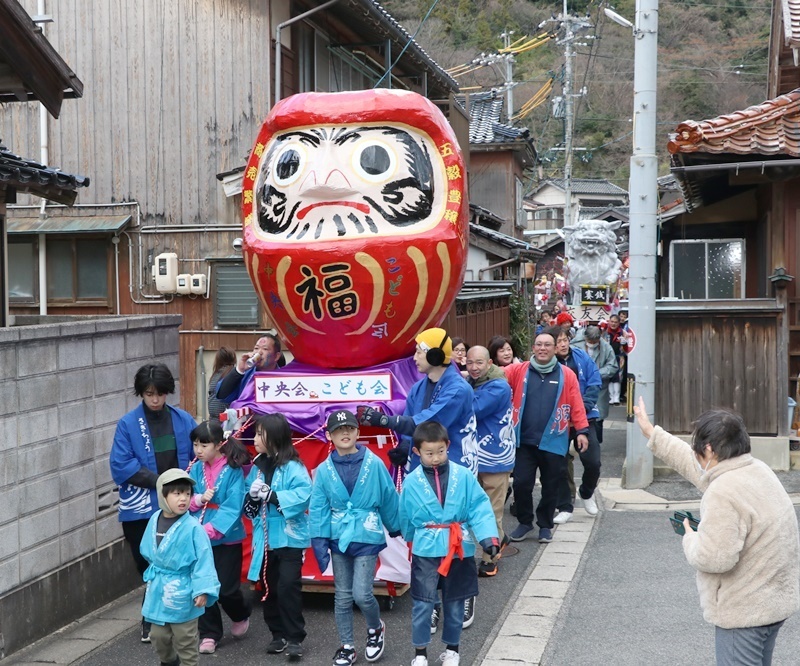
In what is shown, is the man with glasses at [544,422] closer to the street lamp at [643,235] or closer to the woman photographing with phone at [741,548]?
the street lamp at [643,235]

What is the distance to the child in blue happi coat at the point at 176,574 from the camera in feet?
16.2

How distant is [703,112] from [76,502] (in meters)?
38.4

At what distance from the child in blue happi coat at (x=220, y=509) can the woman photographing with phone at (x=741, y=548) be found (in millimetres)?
2902

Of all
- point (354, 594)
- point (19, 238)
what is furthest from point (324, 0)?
point (354, 594)

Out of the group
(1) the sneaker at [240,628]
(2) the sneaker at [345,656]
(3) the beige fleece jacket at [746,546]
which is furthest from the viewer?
(1) the sneaker at [240,628]

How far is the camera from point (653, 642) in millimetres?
5898

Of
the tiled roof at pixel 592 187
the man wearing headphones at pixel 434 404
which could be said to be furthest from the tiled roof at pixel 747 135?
the tiled roof at pixel 592 187

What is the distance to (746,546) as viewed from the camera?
391 cm

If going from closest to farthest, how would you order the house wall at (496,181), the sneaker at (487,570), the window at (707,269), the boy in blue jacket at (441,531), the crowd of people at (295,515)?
the crowd of people at (295,515)
the boy in blue jacket at (441,531)
the sneaker at (487,570)
the window at (707,269)
the house wall at (496,181)

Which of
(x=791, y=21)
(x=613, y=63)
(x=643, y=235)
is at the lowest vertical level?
(x=643, y=235)

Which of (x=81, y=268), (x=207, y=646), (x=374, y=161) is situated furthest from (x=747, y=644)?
(x=81, y=268)

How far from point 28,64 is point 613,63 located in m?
40.2

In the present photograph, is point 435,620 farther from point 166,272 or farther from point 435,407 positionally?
point 166,272

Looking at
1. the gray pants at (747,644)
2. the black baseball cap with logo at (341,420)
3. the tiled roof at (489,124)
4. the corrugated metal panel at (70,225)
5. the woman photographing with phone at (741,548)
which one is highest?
the tiled roof at (489,124)
